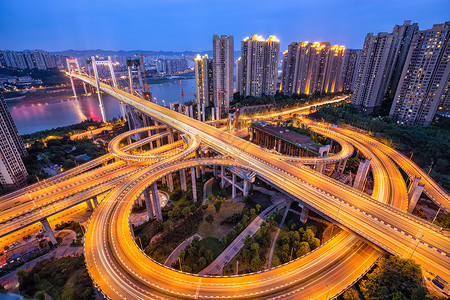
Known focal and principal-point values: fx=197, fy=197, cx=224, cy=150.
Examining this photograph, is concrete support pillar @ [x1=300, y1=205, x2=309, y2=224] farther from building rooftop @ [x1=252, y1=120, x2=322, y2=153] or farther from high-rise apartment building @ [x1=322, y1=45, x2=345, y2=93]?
high-rise apartment building @ [x1=322, y1=45, x2=345, y2=93]

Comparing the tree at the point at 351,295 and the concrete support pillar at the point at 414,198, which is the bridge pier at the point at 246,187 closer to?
the tree at the point at 351,295

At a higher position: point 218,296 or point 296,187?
point 296,187

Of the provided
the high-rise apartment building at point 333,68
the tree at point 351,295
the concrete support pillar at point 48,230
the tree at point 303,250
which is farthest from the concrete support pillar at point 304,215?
the high-rise apartment building at point 333,68

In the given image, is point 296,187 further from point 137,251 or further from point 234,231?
point 137,251

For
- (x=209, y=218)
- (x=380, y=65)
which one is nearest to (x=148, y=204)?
(x=209, y=218)

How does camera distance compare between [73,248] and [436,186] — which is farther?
[436,186]

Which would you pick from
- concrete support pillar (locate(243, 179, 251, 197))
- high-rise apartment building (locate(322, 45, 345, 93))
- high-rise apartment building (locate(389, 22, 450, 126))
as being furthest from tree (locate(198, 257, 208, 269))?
high-rise apartment building (locate(322, 45, 345, 93))

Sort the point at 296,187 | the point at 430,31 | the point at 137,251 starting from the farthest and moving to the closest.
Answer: the point at 430,31 → the point at 296,187 → the point at 137,251

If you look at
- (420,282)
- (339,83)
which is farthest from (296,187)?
(339,83)
